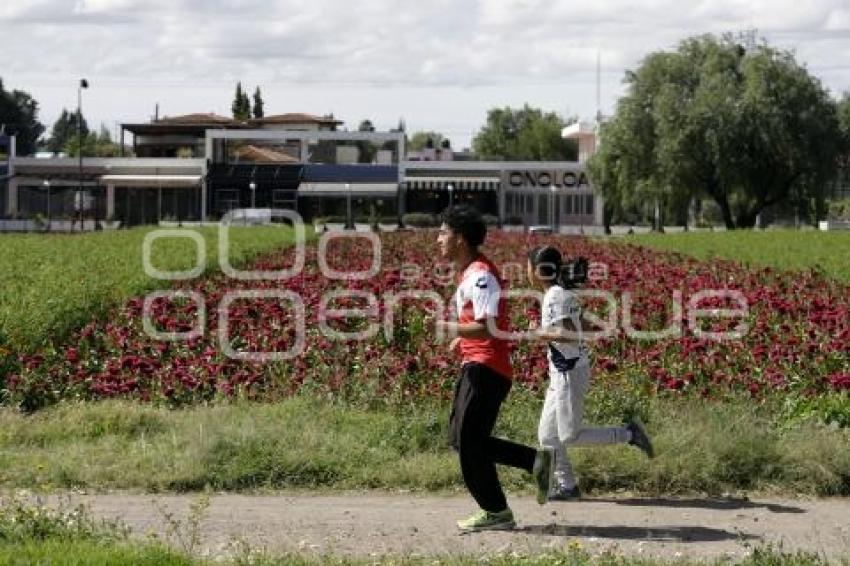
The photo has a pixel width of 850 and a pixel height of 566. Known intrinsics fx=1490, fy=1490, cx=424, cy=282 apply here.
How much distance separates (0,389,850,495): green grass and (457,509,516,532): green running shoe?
1.20 meters

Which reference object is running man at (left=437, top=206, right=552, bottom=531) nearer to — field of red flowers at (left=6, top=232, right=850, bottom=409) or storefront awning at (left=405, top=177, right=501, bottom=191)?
field of red flowers at (left=6, top=232, right=850, bottom=409)

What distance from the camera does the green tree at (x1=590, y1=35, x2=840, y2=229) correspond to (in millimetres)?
63094

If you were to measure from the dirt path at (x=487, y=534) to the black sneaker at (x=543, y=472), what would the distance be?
0.53 ft

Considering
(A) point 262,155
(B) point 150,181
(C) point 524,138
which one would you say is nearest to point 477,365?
(B) point 150,181

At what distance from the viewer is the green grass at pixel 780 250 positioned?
1113 inches

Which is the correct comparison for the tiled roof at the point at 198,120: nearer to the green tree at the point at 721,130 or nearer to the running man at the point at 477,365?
the green tree at the point at 721,130

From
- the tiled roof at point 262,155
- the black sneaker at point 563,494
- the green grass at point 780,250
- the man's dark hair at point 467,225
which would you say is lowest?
the black sneaker at point 563,494

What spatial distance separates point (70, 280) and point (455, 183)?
80.0 metres

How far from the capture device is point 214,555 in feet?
23.8

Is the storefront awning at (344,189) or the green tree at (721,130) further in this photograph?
the storefront awning at (344,189)

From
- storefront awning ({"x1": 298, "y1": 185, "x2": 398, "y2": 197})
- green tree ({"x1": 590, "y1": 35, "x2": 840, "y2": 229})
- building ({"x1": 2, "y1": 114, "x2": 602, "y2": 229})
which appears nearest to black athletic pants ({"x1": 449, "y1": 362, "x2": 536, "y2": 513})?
green tree ({"x1": 590, "y1": 35, "x2": 840, "y2": 229})

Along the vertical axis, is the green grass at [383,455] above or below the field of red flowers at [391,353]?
below

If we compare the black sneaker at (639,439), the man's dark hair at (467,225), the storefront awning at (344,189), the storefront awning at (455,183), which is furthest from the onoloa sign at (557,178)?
the man's dark hair at (467,225)

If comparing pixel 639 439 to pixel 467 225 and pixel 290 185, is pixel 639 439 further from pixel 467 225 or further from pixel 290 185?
pixel 290 185
